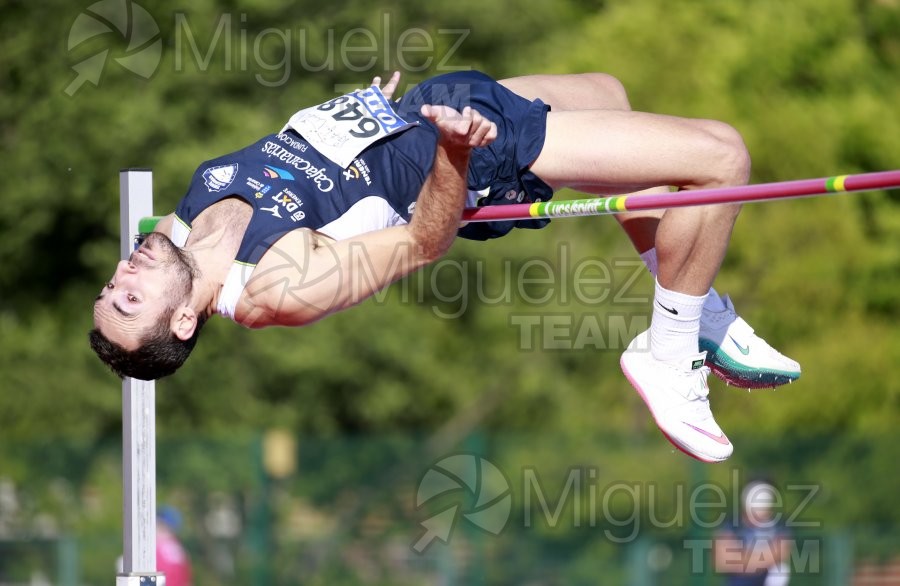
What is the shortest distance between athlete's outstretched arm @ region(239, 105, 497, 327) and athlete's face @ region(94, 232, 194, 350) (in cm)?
21

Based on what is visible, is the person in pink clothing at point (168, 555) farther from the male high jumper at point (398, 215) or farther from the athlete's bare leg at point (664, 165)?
the athlete's bare leg at point (664, 165)

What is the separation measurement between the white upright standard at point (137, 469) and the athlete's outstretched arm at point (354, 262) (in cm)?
82

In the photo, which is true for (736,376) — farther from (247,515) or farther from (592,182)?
(247,515)

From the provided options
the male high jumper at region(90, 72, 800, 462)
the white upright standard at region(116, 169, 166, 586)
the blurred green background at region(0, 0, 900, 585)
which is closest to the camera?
the male high jumper at region(90, 72, 800, 462)

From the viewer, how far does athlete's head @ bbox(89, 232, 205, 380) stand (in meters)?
3.92

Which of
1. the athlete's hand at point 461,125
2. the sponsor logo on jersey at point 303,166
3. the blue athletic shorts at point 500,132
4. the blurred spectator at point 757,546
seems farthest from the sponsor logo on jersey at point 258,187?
the blurred spectator at point 757,546

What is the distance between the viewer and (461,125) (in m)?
3.51

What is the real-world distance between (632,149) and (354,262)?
0.86 metres

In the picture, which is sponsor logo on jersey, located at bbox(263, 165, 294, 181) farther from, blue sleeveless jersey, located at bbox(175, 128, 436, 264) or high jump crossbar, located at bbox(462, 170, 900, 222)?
high jump crossbar, located at bbox(462, 170, 900, 222)

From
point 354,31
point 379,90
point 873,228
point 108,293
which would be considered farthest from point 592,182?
point 873,228

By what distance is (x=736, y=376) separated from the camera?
443 centimetres

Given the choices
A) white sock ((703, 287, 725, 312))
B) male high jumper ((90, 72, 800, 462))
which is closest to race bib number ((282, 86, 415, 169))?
male high jumper ((90, 72, 800, 462))

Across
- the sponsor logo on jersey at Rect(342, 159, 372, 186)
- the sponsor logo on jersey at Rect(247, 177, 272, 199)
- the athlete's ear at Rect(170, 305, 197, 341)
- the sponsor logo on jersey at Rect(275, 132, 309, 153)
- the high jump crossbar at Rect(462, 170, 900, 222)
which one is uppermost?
the sponsor logo on jersey at Rect(275, 132, 309, 153)

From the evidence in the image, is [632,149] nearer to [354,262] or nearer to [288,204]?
[354,262]
